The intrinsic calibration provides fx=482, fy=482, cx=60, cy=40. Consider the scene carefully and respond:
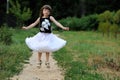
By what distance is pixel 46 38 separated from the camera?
42.6 ft

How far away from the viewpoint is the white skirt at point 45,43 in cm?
1285

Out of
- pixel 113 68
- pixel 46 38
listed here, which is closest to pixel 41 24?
pixel 46 38

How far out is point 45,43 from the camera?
12891mm

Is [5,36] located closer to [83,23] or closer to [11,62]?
[11,62]

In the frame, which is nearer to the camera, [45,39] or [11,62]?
[45,39]

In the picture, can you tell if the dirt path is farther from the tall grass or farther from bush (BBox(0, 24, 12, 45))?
bush (BBox(0, 24, 12, 45))

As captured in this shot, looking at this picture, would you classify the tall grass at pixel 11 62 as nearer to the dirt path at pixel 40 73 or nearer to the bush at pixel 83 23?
the dirt path at pixel 40 73

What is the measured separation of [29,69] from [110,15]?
69.6 ft

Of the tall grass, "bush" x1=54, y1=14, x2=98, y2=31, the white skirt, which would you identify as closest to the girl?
the white skirt

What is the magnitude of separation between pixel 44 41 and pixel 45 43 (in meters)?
0.09

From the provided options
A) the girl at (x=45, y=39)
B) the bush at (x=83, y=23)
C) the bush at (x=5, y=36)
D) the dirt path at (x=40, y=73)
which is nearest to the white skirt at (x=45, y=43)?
the girl at (x=45, y=39)

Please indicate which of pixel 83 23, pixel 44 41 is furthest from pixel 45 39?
pixel 83 23

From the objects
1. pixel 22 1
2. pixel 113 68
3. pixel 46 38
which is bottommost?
pixel 113 68

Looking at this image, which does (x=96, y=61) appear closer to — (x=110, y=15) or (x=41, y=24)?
(x=41, y=24)
